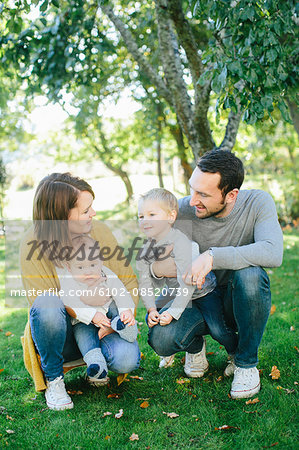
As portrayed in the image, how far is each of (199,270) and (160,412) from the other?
0.81m

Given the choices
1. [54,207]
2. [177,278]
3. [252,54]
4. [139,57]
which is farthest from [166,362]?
[139,57]

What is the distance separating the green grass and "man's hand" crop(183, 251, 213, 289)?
678 millimetres

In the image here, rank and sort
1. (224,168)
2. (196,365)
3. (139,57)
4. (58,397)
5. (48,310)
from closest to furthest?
(48,310) → (58,397) → (224,168) → (196,365) → (139,57)

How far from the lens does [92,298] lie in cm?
262

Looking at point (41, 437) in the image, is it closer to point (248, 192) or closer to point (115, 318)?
point (115, 318)

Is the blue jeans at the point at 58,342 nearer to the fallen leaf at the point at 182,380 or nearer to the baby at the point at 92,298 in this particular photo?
the baby at the point at 92,298

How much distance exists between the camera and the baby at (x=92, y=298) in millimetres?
2510

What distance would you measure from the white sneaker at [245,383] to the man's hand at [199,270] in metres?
0.55

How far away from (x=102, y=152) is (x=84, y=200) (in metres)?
12.8

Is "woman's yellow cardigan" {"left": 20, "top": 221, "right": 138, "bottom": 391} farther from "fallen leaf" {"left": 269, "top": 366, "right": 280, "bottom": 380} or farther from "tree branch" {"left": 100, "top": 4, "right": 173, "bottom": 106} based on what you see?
"tree branch" {"left": 100, "top": 4, "right": 173, "bottom": 106}

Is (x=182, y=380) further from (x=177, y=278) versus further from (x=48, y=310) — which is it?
(x=48, y=310)

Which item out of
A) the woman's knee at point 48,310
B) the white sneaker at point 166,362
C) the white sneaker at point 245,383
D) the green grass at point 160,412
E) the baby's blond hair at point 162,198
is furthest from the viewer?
the white sneaker at point 166,362

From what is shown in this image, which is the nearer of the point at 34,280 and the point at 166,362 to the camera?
the point at 34,280

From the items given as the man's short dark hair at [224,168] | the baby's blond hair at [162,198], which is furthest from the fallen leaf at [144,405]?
the man's short dark hair at [224,168]
